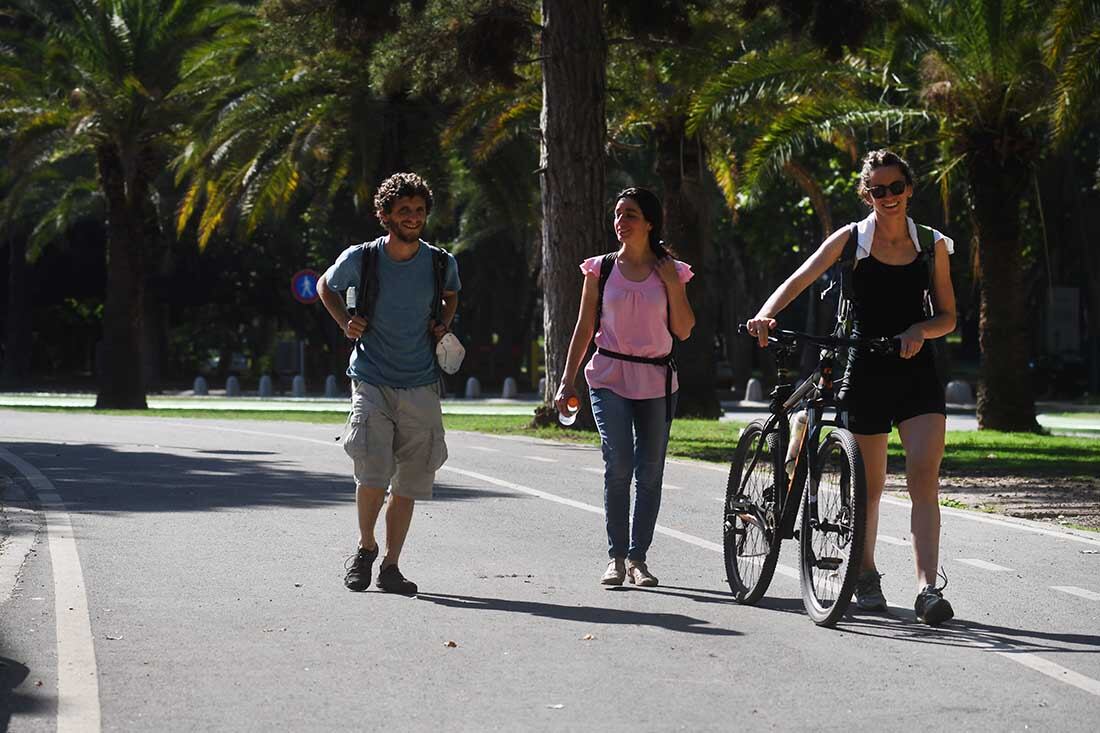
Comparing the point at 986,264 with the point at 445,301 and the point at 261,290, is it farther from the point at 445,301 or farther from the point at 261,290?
the point at 261,290

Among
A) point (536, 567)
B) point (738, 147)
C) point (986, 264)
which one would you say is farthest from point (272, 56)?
point (536, 567)

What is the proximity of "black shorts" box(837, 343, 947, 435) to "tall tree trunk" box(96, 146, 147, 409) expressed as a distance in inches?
A: 1116

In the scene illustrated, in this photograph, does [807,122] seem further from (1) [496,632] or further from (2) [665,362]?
(1) [496,632]

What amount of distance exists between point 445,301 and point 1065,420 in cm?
2475

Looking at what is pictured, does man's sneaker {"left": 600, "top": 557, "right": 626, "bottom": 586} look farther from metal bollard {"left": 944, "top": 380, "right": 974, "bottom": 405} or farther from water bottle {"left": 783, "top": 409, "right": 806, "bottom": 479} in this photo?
metal bollard {"left": 944, "top": 380, "right": 974, "bottom": 405}

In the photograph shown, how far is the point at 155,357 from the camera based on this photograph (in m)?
57.0

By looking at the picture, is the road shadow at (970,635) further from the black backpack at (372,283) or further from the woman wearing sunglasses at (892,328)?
the black backpack at (372,283)

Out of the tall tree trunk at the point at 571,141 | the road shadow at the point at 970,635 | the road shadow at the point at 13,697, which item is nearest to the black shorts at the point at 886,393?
the road shadow at the point at 970,635

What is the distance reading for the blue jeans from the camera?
27.7 ft

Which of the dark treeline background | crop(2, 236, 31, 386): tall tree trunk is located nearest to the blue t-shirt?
the dark treeline background

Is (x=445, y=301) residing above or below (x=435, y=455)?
above

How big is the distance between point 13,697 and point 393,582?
267cm

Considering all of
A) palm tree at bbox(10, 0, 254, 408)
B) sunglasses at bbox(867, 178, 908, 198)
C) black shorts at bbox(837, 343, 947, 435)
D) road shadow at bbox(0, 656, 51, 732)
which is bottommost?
road shadow at bbox(0, 656, 51, 732)

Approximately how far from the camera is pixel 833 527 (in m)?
7.31
